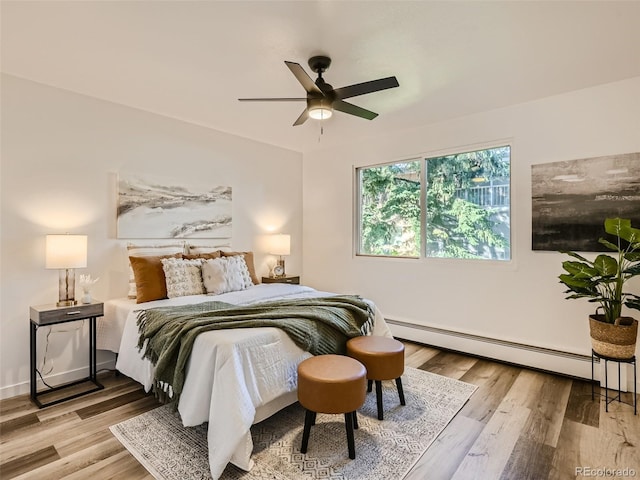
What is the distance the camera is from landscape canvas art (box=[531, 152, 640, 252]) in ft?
9.23

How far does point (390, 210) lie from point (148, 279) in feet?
9.92

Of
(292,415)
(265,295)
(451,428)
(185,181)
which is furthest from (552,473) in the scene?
(185,181)

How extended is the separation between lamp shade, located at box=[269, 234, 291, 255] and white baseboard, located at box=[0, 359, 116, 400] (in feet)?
7.33

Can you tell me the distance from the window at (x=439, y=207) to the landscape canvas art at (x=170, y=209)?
1.95 m

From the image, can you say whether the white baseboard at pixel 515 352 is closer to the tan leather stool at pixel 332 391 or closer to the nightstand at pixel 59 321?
the tan leather stool at pixel 332 391

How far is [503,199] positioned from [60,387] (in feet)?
15.0

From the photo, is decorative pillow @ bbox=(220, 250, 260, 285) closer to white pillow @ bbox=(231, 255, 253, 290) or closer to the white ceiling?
white pillow @ bbox=(231, 255, 253, 290)

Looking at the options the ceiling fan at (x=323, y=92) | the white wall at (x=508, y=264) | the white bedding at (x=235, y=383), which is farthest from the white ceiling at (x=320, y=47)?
the white bedding at (x=235, y=383)

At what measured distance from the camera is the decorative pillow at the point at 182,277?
313cm

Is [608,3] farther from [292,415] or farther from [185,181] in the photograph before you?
[185,181]

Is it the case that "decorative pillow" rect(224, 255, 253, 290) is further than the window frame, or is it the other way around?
"decorative pillow" rect(224, 255, 253, 290)

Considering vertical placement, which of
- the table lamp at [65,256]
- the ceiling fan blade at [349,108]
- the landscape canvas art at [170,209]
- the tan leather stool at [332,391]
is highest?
the ceiling fan blade at [349,108]

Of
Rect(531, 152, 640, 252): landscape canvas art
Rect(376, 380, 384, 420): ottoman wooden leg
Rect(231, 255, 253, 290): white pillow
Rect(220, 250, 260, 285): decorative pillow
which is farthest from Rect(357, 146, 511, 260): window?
Rect(376, 380, 384, 420): ottoman wooden leg

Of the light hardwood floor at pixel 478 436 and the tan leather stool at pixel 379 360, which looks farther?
the tan leather stool at pixel 379 360
